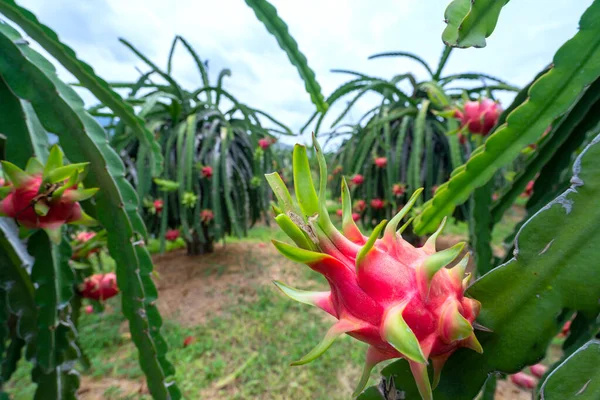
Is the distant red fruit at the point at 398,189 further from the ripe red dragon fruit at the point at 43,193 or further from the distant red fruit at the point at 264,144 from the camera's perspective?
the ripe red dragon fruit at the point at 43,193

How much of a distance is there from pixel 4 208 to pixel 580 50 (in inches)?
28.7

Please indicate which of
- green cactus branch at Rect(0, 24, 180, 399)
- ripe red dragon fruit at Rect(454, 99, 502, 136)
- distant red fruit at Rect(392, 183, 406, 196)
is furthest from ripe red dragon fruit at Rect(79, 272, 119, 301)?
distant red fruit at Rect(392, 183, 406, 196)

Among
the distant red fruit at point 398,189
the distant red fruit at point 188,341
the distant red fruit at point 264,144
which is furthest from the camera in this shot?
the distant red fruit at point 264,144

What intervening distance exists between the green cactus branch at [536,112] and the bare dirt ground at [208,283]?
2.90 ft

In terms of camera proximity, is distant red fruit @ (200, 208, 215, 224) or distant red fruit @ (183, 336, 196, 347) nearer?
distant red fruit @ (183, 336, 196, 347)

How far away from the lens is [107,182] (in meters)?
0.53

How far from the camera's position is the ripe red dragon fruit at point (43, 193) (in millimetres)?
432

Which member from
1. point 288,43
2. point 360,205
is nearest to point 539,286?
point 288,43

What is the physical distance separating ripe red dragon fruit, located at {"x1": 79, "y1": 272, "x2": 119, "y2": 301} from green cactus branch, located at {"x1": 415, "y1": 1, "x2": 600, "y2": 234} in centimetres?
81

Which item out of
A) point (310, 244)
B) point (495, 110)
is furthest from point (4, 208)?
point (495, 110)

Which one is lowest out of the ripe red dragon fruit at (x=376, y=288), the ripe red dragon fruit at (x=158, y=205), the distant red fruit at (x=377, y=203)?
the ripe red dragon fruit at (x=158, y=205)

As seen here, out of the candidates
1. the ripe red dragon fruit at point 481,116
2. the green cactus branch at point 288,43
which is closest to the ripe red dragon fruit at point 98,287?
the green cactus branch at point 288,43

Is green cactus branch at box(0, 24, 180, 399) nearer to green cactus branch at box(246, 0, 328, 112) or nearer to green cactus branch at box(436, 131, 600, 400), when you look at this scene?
green cactus branch at box(246, 0, 328, 112)

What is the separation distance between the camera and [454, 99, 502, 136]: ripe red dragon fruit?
66cm
